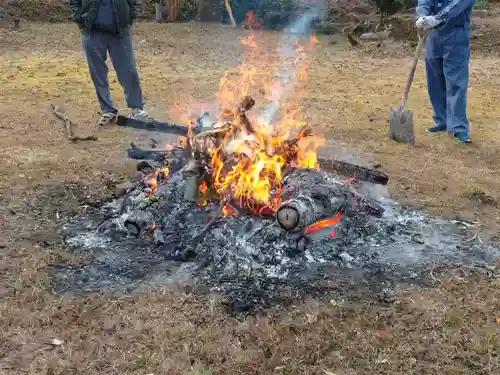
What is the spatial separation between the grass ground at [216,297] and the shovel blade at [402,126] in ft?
0.47

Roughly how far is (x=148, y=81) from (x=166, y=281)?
689 cm

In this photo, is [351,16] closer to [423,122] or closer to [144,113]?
[423,122]

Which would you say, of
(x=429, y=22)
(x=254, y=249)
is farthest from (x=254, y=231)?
(x=429, y=22)

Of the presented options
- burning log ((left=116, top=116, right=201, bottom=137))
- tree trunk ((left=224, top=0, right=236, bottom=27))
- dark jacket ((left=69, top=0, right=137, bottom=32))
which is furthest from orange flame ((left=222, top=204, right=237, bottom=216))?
tree trunk ((left=224, top=0, right=236, bottom=27))

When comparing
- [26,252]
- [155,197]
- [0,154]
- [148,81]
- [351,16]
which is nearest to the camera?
[26,252]

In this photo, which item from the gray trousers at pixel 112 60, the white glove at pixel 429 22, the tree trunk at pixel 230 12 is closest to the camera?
the white glove at pixel 429 22

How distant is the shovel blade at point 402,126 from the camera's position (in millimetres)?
6746

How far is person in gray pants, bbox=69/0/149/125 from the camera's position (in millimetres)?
6898

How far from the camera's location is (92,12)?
685 cm

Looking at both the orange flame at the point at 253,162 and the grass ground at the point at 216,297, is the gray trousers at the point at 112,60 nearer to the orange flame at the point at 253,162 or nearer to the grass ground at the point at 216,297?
the grass ground at the point at 216,297

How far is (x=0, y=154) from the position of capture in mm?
6113

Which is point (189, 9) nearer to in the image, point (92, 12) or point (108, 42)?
point (108, 42)

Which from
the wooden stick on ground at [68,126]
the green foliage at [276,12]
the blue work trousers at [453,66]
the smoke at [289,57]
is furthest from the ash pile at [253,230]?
the green foliage at [276,12]

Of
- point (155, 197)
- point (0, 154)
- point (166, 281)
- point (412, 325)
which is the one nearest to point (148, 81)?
point (0, 154)
